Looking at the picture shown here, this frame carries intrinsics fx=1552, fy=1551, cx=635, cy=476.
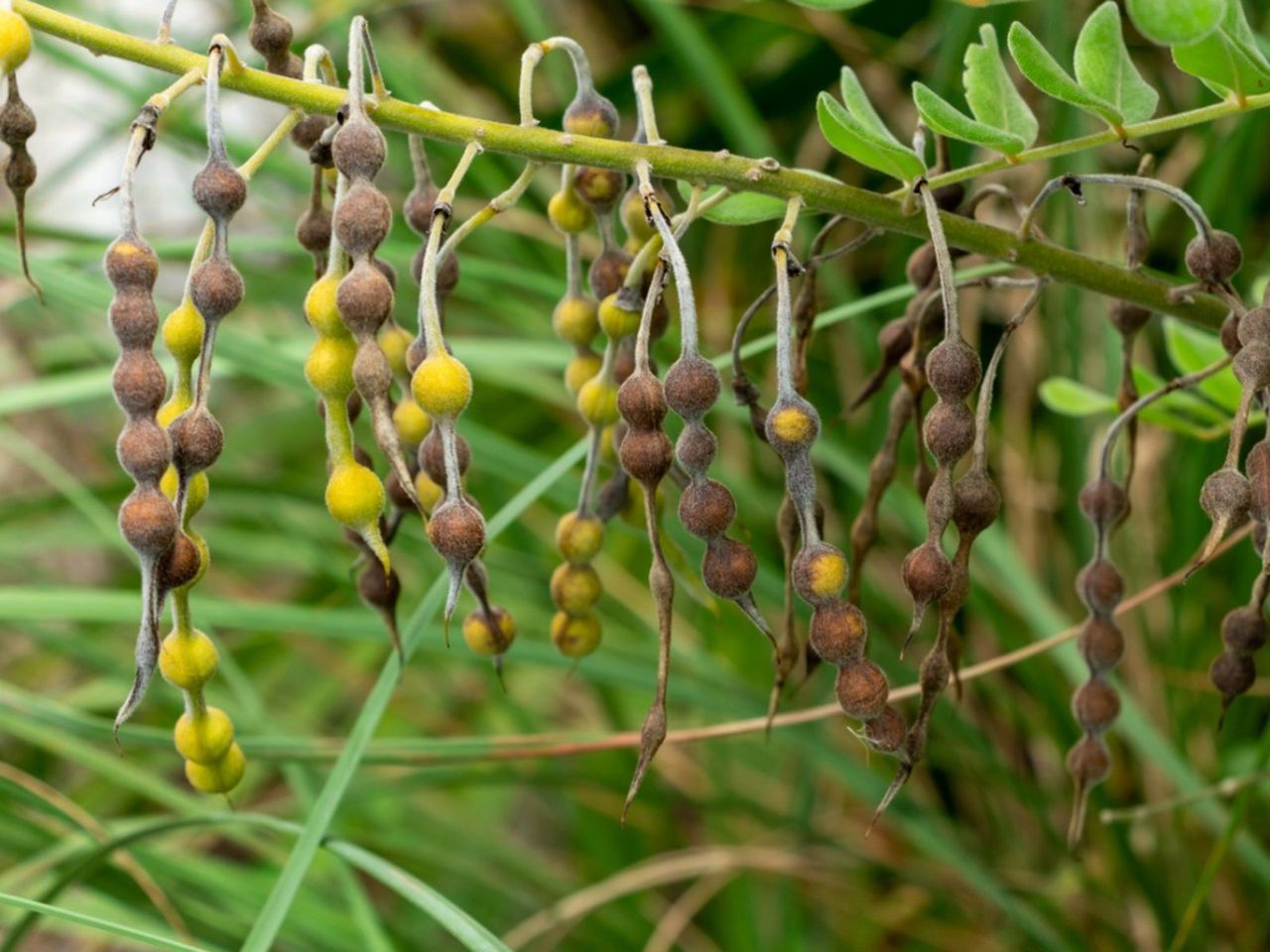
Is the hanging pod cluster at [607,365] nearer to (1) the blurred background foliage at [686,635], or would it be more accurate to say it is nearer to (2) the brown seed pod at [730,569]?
(2) the brown seed pod at [730,569]

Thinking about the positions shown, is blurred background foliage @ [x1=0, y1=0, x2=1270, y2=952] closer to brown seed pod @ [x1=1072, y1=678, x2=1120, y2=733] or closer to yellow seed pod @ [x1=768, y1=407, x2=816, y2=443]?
brown seed pod @ [x1=1072, y1=678, x2=1120, y2=733]

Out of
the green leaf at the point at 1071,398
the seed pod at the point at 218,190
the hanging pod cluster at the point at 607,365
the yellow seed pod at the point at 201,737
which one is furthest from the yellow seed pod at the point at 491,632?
the green leaf at the point at 1071,398

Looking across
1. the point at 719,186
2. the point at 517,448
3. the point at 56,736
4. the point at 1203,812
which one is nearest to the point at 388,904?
the point at 56,736

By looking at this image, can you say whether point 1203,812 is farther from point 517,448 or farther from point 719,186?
point 719,186

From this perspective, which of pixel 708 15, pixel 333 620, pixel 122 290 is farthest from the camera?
pixel 708 15

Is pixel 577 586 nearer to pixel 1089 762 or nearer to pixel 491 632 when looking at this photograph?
pixel 491 632
